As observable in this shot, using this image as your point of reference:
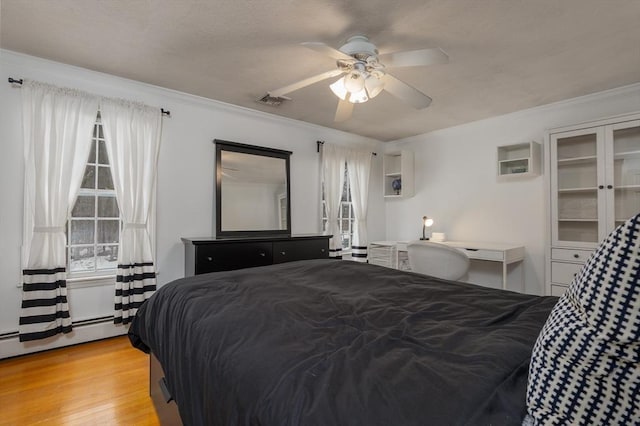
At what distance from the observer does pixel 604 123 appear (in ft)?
9.55

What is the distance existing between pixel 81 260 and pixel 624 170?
16.9ft

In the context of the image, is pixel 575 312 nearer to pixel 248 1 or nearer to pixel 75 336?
pixel 248 1

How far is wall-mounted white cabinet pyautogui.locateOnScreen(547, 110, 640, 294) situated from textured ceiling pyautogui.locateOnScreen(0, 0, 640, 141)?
0.46 m

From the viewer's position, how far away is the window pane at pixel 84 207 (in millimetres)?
2802

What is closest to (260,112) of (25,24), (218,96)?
(218,96)

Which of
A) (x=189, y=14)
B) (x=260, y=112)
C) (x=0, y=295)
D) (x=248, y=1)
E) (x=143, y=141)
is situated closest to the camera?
(x=248, y=1)

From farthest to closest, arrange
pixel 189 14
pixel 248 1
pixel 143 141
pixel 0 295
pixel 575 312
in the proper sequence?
pixel 143 141 < pixel 0 295 < pixel 189 14 < pixel 248 1 < pixel 575 312

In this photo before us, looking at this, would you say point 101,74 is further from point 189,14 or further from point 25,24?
point 189,14

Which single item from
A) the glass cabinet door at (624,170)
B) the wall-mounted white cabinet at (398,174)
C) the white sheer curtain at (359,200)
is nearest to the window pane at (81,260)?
the white sheer curtain at (359,200)

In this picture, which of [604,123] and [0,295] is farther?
[604,123]

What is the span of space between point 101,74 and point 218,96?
1.03 metres

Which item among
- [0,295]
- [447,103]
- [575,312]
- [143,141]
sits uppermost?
[447,103]

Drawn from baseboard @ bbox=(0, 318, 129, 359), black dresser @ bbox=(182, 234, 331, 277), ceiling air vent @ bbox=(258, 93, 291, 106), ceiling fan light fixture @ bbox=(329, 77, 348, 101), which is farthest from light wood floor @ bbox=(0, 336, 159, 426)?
ceiling air vent @ bbox=(258, 93, 291, 106)

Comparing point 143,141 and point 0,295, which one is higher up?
point 143,141
